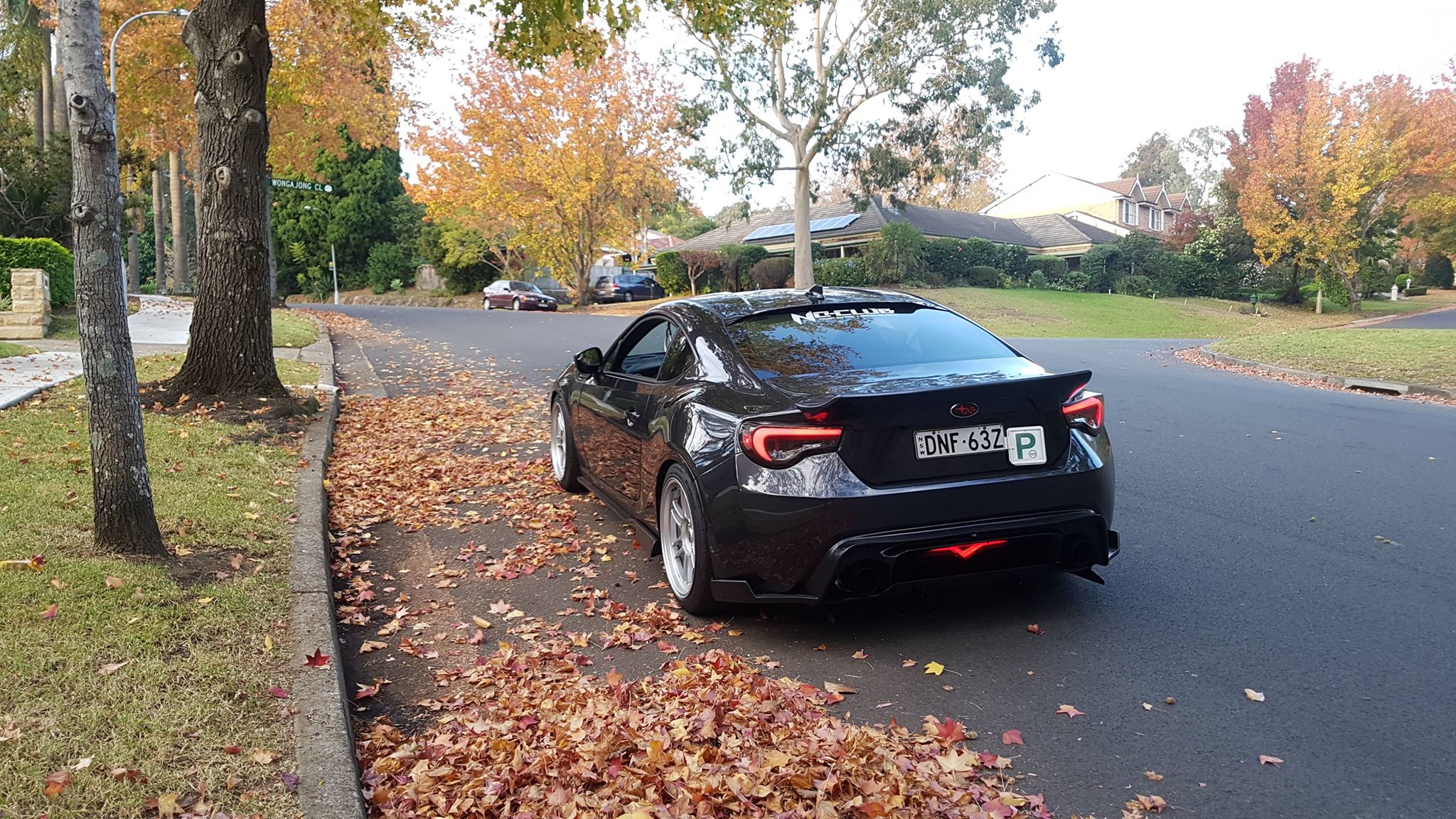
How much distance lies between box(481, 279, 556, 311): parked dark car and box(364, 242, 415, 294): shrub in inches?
513

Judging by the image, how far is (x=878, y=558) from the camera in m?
4.12

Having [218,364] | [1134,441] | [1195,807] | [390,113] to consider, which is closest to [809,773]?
[1195,807]

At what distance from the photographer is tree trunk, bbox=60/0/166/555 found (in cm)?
473

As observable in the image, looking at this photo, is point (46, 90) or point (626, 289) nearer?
point (46, 90)

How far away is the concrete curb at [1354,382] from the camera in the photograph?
13.6 meters

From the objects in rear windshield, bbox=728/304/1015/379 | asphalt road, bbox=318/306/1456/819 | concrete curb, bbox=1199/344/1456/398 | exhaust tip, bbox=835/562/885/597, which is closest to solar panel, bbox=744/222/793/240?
concrete curb, bbox=1199/344/1456/398

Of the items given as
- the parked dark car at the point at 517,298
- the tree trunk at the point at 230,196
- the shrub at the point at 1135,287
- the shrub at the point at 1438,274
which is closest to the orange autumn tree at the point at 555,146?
the parked dark car at the point at 517,298

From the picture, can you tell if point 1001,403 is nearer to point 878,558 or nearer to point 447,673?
point 878,558

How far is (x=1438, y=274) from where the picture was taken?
68750 millimetres

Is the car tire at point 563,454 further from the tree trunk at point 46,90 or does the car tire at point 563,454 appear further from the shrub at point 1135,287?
the shrub at point 1135,287

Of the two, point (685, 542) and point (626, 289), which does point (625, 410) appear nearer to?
point (685, 542)

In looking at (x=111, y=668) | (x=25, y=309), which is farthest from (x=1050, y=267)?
(x=111, y=668)

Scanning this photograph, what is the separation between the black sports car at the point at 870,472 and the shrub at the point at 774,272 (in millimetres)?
37962

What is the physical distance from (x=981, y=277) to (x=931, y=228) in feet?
20.2
